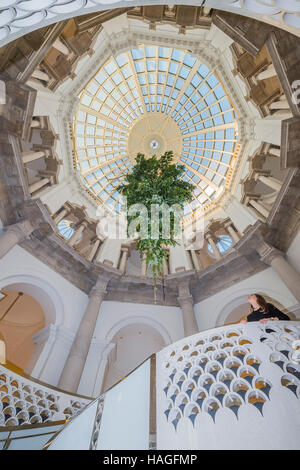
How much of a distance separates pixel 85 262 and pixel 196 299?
6373 millimetres

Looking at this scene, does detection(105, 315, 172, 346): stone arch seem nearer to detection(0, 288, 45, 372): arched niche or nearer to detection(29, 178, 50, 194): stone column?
detection(0, 288, 45, 372): arched niche

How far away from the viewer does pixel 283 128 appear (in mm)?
9141

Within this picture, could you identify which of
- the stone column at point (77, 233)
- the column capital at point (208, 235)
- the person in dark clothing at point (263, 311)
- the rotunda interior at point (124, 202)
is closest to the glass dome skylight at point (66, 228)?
the rotunda interior at point (124, 202)

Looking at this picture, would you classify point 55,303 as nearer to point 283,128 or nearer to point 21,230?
point 21,230

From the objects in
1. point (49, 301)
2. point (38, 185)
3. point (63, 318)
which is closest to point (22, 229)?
point (49, 301)

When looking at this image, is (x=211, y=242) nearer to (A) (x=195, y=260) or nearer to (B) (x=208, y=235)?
(B) (x=208, y=235)

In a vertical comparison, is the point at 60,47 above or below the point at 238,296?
above

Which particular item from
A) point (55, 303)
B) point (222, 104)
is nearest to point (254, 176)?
point (222, 104)

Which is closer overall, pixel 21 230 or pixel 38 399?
pixel 38 399

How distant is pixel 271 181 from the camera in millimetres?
12430

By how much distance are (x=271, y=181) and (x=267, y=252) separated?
431cm

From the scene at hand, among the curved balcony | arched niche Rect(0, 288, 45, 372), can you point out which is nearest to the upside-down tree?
the curved balcony

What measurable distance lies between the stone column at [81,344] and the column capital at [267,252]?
26.7 ft

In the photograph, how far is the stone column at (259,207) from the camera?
1272 cm
